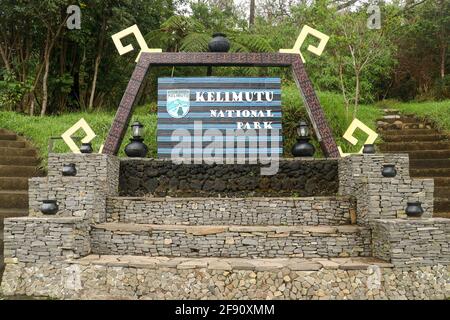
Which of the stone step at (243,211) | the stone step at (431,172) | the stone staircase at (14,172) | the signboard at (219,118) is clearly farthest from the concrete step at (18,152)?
the stone step at (431,172)

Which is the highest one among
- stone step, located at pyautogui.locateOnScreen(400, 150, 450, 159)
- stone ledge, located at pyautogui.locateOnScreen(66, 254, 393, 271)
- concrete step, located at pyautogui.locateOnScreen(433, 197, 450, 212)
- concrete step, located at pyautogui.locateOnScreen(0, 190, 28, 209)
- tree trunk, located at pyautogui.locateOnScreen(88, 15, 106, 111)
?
tree trunk, located at pyautogui.locateOnScreen(88, 15, 106, 111)

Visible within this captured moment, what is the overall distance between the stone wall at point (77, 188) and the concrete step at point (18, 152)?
2.70 meters

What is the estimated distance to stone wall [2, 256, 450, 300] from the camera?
5016 millimetres

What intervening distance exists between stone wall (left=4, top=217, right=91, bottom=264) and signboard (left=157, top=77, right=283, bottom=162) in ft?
7.72

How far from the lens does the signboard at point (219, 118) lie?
23.7 ft

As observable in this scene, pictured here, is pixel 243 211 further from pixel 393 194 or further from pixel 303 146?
pixel 393 194

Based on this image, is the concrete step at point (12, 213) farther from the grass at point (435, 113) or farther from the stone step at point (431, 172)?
the grass at point (435, 113)

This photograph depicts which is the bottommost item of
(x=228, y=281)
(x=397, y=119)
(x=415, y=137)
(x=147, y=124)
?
(x=228, y=281)

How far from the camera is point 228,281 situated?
507 cm

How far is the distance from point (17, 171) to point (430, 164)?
306 inches

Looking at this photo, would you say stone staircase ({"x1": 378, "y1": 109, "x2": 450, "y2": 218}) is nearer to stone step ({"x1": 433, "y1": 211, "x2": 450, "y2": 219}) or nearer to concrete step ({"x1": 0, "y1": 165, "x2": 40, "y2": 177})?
stone step ({"x1": 433, "y1": 211, "x2": 450, "y2": 219})

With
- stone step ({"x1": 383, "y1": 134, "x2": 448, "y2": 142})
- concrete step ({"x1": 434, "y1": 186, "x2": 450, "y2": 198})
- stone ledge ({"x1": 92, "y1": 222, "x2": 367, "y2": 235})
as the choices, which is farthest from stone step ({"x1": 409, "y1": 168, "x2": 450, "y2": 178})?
stone ledge ({"x1": 92, "y1": 222, "x2": 367, "y2": 235})

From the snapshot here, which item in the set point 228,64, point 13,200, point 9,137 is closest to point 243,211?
point 228,64

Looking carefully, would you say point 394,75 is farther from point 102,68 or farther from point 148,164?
point 148,164
